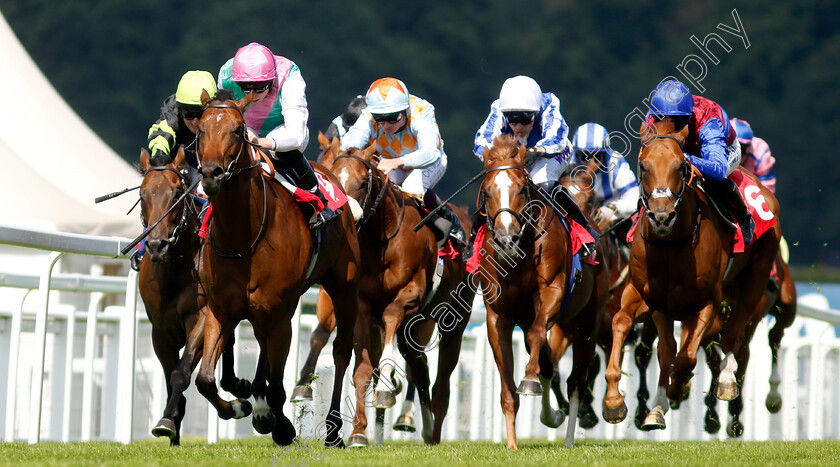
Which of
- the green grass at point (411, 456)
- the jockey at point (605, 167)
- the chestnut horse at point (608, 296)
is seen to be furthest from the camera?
the jockey at point (605, 167)

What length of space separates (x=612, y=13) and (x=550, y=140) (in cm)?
2799

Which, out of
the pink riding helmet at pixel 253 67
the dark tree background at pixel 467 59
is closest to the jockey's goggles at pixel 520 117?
the pink riding helmet at pixel 253 67

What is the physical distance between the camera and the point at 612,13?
35.2 meters

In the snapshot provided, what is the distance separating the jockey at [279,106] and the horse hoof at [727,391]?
2.52 m

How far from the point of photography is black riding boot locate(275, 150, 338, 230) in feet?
21.9

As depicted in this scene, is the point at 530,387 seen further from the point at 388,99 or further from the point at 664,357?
the point at 388,99

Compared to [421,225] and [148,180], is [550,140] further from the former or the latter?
[148,180]

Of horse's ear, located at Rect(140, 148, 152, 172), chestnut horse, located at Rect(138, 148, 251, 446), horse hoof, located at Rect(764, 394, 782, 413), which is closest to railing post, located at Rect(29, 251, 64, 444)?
chestnut horse, located at Rect(138, 148, 251, 446)

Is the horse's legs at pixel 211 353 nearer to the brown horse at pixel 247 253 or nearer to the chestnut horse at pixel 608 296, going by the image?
the brown horse at pixel 247 253

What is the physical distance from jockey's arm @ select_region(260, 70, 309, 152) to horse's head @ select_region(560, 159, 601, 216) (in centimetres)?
296

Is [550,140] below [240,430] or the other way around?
the other way around

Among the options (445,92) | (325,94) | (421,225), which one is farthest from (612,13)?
(421,225)

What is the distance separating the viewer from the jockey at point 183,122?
6871 millimetres

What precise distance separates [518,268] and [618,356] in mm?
783
